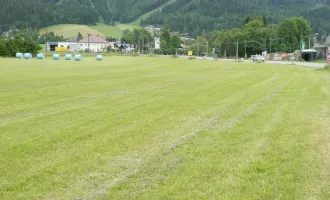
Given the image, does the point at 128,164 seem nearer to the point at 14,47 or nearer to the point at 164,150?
the point at 164,150

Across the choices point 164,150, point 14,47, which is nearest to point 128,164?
point 164,150

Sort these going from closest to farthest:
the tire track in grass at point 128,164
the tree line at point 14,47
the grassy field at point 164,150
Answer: the tire track in grass at point 128,164 → the grassy field at point 164,150 → the tree line at point 14,47

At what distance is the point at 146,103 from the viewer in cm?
2138

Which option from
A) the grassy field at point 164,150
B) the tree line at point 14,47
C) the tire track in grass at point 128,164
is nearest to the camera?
the tire track in grass at point 128,164

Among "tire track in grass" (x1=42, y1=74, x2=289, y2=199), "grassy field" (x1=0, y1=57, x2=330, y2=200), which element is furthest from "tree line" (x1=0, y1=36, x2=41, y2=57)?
"tire track in grass" (x1=42, y1=74, x2=289, y2=199)

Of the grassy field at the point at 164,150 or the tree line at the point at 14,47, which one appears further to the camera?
the tree line at the point at 14,47

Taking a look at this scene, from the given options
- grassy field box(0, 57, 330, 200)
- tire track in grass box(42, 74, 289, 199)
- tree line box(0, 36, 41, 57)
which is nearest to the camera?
tire track in grass box(42, 74, 289, 199)

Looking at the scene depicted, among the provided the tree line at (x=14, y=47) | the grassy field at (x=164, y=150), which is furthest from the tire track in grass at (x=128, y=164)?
the tree line at (x=14, y=47)

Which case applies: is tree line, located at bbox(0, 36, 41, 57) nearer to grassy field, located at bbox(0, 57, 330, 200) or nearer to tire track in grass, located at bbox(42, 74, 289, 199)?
grassy field, located at bbox(0, 57, 330, 200)

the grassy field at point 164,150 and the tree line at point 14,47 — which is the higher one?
the tree line at point 14,47

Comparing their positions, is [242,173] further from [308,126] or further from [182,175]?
[308,126]

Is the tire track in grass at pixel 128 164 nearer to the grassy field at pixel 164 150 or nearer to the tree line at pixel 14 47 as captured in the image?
the grassy field at pixel 164 150

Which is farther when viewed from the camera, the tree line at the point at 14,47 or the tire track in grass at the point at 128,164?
the tree line at the point at 14,47

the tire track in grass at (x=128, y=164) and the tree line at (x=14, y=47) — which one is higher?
the tree line at (x=14, y=47)
